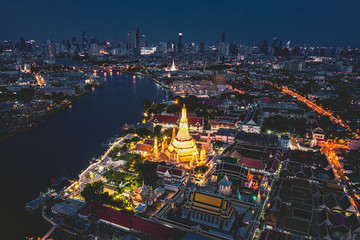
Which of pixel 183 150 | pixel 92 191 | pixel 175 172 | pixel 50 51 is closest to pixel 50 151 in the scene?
pixel 92 191

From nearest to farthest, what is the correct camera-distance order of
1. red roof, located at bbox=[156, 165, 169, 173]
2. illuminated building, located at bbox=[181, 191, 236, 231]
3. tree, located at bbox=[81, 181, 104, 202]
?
illuminated building, located at bbox=[181, 191, 236, 231], tree, located at bbox=[81, 181, 104, 202], red roof, located at bbox=[156, 165, 169, 173]

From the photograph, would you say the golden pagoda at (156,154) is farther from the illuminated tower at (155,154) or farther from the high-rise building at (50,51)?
the high-rise building at (50,51)

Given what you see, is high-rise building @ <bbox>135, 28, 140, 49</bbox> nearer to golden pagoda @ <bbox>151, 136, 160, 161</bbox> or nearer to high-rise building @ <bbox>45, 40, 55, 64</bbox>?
high-rise building @ <bbox>45, 40, 55, 64</bbox>

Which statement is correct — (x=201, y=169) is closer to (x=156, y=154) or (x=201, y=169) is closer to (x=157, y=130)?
(x=156, y=154)

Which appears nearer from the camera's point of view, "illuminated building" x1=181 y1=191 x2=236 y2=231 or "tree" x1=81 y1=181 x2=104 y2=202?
"illuminated building" x1=181 y1=191 x2=236 y2=231

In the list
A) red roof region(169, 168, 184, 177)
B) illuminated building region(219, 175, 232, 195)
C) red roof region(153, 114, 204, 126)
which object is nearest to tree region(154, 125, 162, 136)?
red roof region(153, 114, 204, 126)

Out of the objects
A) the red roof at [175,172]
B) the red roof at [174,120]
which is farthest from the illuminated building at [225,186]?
the red roof at [174,120]

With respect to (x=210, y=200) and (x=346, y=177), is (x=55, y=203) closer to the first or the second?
(x=210, y=200)

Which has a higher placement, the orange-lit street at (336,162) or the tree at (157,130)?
the tree at (157,130)
